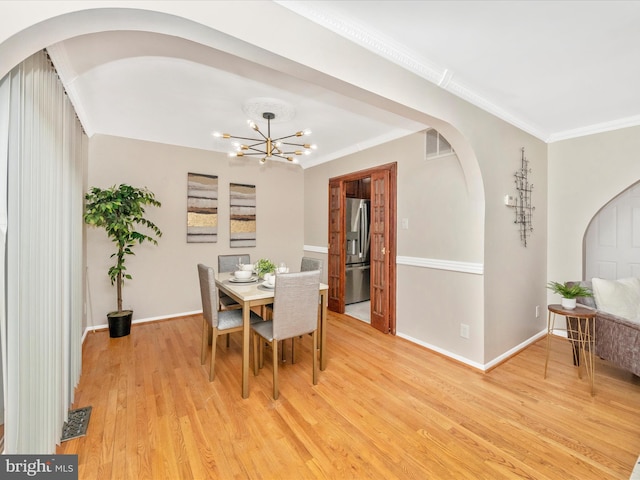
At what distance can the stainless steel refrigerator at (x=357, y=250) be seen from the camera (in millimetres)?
4852

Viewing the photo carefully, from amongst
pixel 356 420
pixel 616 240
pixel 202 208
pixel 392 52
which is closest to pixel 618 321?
pixel 356 420

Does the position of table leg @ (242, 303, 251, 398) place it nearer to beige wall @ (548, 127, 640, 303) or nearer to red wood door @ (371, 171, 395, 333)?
red wood door @ (371, 171, 395, 333)

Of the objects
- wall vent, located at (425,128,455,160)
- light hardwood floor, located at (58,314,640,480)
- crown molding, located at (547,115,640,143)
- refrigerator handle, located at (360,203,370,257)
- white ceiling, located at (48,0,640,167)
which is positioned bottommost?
light hardwood floor, located at (58,314,640,480)

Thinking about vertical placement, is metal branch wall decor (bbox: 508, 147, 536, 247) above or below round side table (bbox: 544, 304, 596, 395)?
above

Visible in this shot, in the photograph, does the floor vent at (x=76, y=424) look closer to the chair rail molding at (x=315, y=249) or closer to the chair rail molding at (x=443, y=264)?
the chair rail molding at (x=443, y=264)

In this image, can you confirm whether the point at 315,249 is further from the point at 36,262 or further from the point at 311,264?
the point at 36,262

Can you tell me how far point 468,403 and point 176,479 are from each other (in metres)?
2.05

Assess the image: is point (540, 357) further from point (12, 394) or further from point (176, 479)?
point (12, 394)

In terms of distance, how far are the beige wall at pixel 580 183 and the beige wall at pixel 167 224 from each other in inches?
157

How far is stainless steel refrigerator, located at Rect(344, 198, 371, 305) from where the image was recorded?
4.85 m

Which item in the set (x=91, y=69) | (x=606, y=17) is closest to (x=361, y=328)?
(x=606, y=17)

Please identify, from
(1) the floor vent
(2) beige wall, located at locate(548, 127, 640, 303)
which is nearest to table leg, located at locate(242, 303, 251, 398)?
(1) the floor vent

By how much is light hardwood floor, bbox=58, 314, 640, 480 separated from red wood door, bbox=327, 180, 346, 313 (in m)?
1.58

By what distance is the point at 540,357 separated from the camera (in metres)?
3.09
